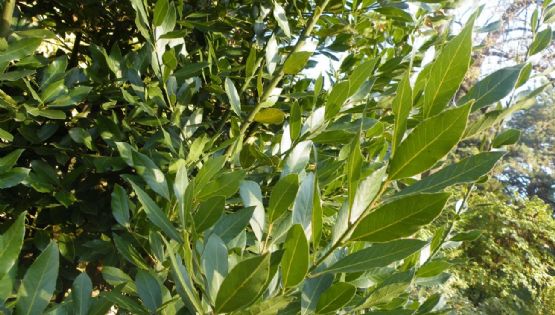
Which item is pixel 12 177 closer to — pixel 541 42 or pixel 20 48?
pixel 20 48

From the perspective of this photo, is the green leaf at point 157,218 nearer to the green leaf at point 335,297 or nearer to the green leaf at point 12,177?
the green leaf at point 335,297

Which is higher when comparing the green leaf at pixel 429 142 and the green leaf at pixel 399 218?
the green leaf at pixel 429 142

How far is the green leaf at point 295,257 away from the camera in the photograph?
44 cm

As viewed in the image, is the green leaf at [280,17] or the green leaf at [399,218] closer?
the green leaf at [399,218]

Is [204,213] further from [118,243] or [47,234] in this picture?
[47,234]

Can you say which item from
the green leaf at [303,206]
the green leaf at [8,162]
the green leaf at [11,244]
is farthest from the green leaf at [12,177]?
the green leaf at [303,206]

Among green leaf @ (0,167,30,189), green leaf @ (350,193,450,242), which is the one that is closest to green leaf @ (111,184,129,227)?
green leaf @ (0,167,30,189)

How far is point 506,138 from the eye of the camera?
0.77m

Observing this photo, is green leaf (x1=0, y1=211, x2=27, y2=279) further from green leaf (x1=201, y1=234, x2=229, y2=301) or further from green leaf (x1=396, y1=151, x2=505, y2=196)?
green leaf (x1=396, y1=151, x2=505, y2=196)

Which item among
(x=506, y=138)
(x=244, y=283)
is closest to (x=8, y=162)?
(x=244, y=283)

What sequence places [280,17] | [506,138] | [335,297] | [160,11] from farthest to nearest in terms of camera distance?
[280,17], [160,11], [506,138], [335,297]

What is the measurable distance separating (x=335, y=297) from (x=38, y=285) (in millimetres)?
330

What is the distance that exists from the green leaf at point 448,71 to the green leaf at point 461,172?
60 millimetres

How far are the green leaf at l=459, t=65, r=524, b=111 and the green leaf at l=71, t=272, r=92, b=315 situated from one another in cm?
51
